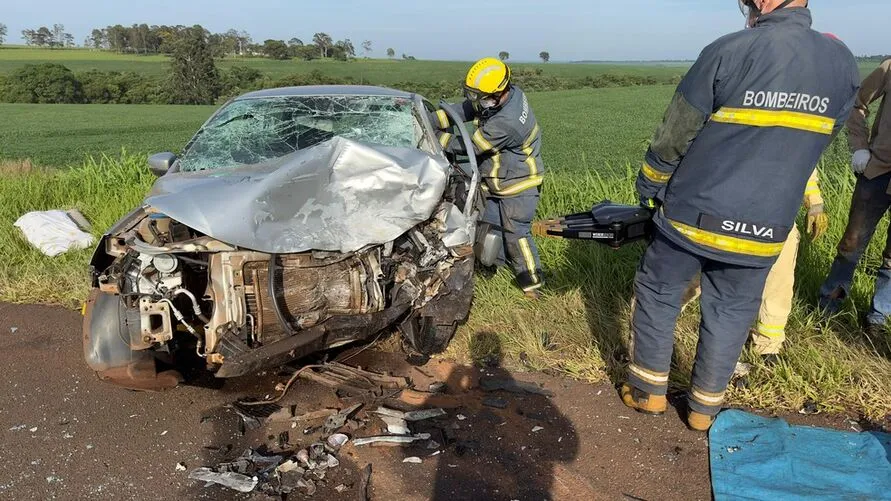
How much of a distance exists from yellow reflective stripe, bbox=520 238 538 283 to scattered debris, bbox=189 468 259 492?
2580 millimetres

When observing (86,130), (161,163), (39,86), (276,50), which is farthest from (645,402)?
(276,50)

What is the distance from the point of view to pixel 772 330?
3342 millimetres

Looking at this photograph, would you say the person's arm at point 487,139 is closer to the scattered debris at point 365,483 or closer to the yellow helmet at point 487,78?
the yellow helmet at point 487,78

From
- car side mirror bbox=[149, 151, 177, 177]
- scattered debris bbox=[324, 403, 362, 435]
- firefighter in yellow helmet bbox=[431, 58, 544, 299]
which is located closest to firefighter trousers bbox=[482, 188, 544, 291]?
firefighter in yellow helmet bbox=[431, 58, 544, 299]

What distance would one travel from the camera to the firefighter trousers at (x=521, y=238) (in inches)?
182

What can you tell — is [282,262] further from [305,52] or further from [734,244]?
[305,52]

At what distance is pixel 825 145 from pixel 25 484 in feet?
11.8

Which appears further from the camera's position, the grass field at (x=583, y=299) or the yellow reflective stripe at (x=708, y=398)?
the grass field at (x=583, y=299)

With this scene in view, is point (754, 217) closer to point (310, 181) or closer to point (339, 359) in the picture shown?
point (310, 181)

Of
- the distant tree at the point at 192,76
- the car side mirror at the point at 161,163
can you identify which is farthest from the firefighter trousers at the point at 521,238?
the distant tree at the point at 192,76

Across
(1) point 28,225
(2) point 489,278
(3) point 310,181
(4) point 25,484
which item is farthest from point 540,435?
(1) point 28,225

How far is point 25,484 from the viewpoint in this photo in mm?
2635


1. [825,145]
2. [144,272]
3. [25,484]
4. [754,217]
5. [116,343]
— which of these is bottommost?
[25,484]

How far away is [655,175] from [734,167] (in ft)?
1.15
